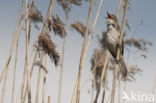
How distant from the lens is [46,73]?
114 inches

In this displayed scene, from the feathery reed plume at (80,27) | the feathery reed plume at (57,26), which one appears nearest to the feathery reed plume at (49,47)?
the feathery reed plume at (57,26)

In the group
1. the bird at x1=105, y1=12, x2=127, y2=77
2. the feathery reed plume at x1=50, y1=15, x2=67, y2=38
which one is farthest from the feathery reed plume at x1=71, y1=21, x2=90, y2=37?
the feathery reed plume at x1=50, y1=15, x2=67, y2=38

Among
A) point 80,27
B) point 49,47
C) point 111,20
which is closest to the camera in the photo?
point 49,47

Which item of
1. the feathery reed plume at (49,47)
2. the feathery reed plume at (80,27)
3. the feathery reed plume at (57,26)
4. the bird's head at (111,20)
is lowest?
the feathery reed plume at (49,47)

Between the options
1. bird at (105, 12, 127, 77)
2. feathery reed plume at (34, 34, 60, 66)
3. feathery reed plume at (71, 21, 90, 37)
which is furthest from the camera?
bird at (105, 12, 127, 77)

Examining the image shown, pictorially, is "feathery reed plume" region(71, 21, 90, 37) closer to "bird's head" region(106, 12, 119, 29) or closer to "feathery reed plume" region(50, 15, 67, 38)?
"bird's head" region(106, 12, 119, 29)

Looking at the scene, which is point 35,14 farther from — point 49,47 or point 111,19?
point 111,19

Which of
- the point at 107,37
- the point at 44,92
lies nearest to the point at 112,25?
the point at 107,37

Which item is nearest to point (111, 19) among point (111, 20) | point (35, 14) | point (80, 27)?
point (111, 20)

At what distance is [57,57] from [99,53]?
133 inches

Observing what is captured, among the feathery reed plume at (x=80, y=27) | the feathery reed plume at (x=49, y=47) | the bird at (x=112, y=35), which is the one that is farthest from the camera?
the bird at (x=112, y=35)

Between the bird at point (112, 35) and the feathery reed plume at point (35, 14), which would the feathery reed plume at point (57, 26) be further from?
the bird at point (112, 35)

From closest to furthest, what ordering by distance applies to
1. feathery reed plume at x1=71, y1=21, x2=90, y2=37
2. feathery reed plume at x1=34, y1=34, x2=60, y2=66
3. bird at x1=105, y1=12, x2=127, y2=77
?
feathery reed plume at x1=34, y1=34, x2=60, y2=66 < feathery reed plume at x1=71, y1=21, x2=90, y2=37 < bird at x1=105, y1=12, x2=127, y2=77

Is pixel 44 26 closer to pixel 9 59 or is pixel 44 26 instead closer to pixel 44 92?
pixel 9 59
